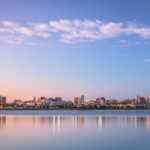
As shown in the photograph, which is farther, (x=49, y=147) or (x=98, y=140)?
(x=98, y=140)

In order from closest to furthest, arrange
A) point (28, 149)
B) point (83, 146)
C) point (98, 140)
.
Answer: point (28, 149) < point (83, 146) < point (98, 140)

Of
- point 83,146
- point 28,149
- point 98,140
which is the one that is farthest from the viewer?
point 98,140

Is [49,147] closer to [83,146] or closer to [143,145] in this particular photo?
[83,146]

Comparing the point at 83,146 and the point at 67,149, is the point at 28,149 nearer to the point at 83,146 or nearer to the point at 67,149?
the point at 67,149

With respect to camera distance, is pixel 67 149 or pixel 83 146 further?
pixel 83 146

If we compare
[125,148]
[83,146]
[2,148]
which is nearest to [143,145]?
[125,148]

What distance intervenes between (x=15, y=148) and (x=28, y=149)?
3.23 ft

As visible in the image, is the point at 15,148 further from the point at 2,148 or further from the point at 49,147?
the point at 49,147

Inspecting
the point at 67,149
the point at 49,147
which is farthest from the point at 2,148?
the point at 67,149

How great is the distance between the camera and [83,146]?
57.0ft

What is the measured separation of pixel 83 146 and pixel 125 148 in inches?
113

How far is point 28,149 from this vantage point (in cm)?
1603

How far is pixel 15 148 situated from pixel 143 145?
8.75 metres

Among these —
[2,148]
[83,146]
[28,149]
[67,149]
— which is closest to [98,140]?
[83,146]
